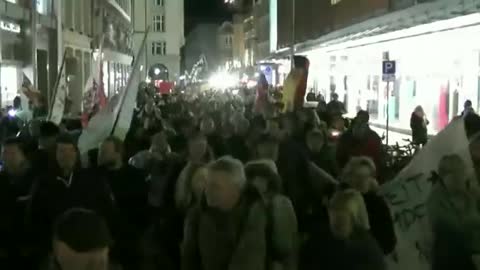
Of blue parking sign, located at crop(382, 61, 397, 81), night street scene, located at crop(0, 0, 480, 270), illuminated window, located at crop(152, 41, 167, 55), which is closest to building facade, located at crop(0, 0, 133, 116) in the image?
night street scene, located at crop(0, 0, 480, 270)

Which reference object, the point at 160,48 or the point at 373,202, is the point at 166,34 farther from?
the point at 373,202

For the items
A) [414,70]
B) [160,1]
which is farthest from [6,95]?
[160,1]

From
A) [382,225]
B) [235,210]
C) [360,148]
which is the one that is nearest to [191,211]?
[235,210]

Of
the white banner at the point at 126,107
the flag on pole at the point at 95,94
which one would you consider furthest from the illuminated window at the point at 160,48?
the white banner at the point at 126,107

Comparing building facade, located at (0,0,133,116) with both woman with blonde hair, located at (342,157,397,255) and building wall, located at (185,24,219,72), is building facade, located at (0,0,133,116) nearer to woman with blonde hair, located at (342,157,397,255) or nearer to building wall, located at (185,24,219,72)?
woman with blonde hair, located at (342,157,397,255)

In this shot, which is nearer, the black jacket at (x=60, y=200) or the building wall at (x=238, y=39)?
the black jacket at (x=60, y=200)

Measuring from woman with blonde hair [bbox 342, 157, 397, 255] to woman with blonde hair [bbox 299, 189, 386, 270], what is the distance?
1237mm

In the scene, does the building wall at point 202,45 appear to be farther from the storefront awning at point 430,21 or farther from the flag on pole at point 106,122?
the flag on pole at point 106,122

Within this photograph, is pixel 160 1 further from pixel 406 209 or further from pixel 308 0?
pixel 406 209

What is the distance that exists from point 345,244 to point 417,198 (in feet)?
7.77

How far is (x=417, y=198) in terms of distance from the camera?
8.23 m

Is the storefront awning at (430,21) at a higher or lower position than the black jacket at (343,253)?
higher

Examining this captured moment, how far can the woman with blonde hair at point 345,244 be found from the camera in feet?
19.5

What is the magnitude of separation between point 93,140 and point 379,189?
17.2 feet
